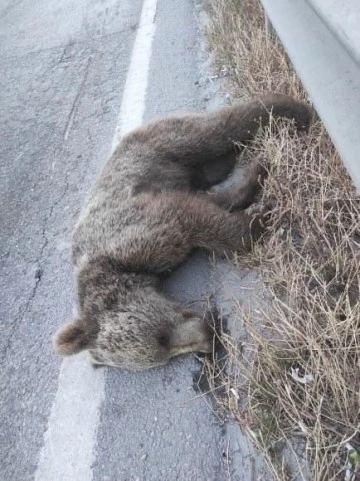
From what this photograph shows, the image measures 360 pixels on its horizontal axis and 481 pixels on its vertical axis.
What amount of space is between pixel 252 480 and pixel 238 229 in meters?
1.53

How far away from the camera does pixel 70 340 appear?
300cm

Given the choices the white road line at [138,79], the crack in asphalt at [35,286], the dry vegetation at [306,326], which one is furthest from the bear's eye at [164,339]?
the white road line at [138,79]

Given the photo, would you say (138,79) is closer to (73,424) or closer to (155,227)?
(155,227)

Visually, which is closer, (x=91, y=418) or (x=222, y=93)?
(x=91, y=418)

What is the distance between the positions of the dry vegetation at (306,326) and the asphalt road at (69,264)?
0.33 m

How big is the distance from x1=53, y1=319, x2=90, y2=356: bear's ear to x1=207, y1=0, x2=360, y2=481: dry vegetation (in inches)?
30.6

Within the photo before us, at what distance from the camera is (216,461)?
93.9 inches

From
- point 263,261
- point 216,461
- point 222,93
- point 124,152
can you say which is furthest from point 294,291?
point 222,93

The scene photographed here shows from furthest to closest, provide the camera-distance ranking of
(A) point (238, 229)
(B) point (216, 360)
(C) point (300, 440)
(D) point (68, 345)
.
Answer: (A) point (238, 229), (D) point (68, 345), (B) point (216, 360), (C) point (300, 440)

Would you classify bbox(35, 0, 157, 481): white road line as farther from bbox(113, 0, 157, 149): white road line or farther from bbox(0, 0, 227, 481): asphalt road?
bbox(113, 0, 157, 149): white road line

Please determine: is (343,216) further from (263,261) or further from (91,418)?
(91,418)

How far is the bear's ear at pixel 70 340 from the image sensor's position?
2969mm

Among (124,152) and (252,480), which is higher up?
(124,152)

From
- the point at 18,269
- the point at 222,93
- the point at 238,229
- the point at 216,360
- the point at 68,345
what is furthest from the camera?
the point at 222,93
